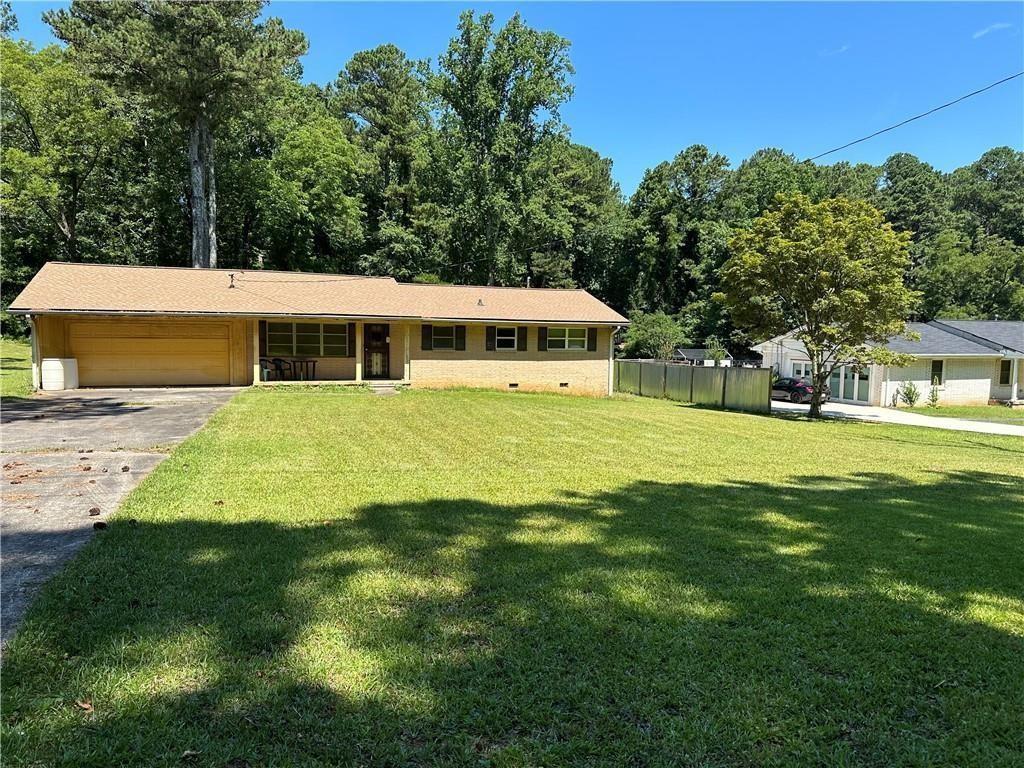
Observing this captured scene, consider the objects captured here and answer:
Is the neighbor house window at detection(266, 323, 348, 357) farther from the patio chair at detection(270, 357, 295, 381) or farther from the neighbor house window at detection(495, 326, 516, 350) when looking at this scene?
the neighbor house window at detection(495, 326, 516, 350)

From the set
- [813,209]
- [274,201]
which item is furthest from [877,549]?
[274,201]

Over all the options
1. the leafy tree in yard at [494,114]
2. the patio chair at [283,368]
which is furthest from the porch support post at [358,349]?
the leafy tree in yard at [494,114]

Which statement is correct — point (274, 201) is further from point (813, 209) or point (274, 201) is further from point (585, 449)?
point (585, 449)

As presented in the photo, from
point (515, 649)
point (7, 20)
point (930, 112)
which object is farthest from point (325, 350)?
point (7, 20)

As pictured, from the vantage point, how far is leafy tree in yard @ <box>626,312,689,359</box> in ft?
127

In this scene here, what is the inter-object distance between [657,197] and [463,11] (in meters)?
20.2

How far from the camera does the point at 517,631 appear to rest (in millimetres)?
3043

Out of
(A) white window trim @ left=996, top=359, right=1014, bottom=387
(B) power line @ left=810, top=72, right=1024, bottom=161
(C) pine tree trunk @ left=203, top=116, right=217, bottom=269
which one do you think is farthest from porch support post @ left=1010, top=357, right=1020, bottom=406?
(C) pine tree trunk @ left=203, top=116, right=217, bottom=269

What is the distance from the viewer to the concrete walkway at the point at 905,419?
19.0m

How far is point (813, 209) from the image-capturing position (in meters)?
20.0

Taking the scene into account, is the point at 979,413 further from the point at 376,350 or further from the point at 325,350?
the point at 325,350

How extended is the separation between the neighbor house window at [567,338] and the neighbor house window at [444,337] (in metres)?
3.70

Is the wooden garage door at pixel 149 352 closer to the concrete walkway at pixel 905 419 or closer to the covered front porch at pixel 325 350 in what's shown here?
the covered front porch at pixel 325 350

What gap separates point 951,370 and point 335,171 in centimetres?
3222
